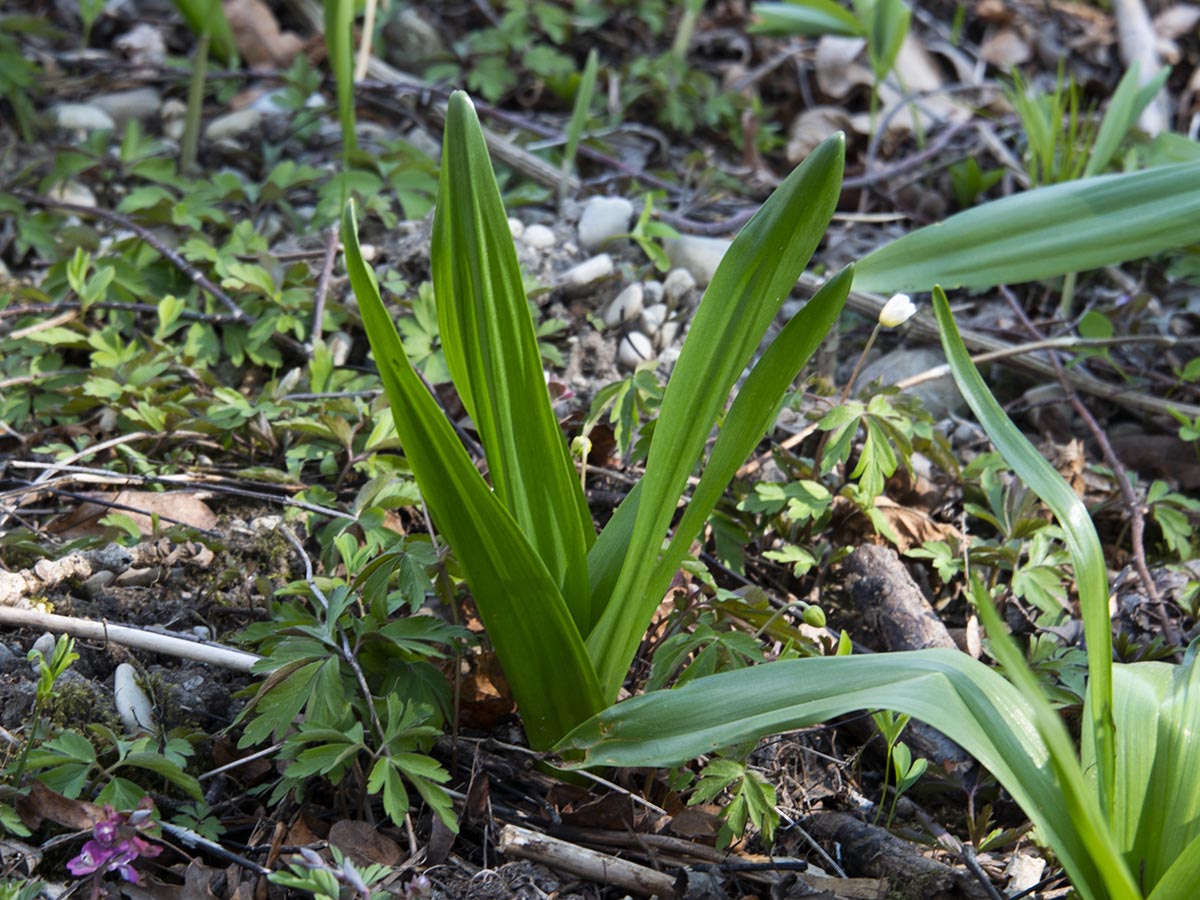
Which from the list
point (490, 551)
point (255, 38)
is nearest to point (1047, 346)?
point (490, 551)

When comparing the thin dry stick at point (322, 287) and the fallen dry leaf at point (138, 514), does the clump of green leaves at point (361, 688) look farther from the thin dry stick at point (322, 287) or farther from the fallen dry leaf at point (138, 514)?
the thin dry stick at point (322, 287)

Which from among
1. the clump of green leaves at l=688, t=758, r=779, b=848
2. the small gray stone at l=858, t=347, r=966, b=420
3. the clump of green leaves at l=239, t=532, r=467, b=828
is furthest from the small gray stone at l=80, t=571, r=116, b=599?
the small gray stone at l=858, t=347, r=966, b=420

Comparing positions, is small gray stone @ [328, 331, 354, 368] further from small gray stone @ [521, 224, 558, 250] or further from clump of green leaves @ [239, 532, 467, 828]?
clump of green leaves @ [239, 532, 467, 828]

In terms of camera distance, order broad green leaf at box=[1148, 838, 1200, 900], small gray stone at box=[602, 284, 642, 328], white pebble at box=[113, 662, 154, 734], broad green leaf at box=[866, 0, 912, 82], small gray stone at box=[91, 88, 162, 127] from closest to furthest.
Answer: broad green leaf at box=[1148, 838, 1200, 900] < white pebble at box=[113, 662, 154, 734] < small gray stone at box=[602, 284, 642, 328] < broad green leaf at box=[866, 0, 912, 82] < small gray stone at box=[91, 88, 162, 127]

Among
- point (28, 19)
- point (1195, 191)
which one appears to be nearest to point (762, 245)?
point (1195, 191)

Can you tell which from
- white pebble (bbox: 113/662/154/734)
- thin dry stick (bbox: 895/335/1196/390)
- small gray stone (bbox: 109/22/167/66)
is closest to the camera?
white pebble (bbox: 113/662/154/734)

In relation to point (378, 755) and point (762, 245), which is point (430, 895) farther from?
point (762, 245)
